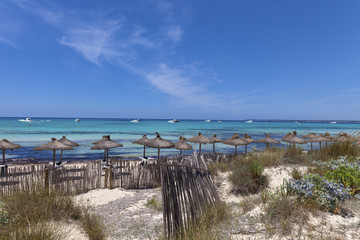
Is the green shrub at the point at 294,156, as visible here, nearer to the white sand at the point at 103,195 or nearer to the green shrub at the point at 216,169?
the green shrub at the point at 216,169

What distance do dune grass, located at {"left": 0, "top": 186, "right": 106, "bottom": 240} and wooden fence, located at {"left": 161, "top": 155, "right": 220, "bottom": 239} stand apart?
1416 mm

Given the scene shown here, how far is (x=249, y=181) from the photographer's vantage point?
662cm

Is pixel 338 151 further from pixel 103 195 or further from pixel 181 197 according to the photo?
pixel 103 195

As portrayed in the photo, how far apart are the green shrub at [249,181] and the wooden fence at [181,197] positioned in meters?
2.69

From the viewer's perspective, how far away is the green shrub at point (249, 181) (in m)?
6.56

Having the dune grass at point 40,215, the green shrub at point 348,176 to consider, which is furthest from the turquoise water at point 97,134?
the green shrub at point 348,176

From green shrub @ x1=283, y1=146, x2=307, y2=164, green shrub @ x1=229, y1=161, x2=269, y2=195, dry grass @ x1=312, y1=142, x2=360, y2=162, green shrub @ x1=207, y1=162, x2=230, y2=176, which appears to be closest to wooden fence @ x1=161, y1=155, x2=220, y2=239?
green shrub @ x1=229, y1=161, x2=269, y2=195

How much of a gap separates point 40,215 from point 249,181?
18.4 feet

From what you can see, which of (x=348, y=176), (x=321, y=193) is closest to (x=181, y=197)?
(x=321, y=193)

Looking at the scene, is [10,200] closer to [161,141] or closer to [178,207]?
[178,207]

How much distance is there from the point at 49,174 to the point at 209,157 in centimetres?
845

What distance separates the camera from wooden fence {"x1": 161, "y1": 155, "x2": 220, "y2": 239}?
11.1 ft

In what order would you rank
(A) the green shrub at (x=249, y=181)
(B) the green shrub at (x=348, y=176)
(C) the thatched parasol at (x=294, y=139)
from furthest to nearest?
(C) the thatched parasol at (x=294, y=139) → (A) the green shrub at (x=249, y=181) → (B) the green shrub at (x=348, y=176)

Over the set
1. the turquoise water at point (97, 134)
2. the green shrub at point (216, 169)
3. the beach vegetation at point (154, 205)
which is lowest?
the turquoise water at point (97, 134)
